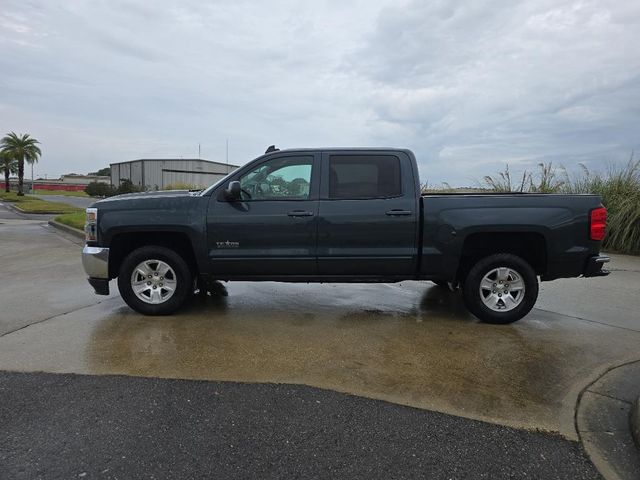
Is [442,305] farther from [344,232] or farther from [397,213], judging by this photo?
[344,232]

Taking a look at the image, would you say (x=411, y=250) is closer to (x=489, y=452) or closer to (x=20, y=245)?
(x=489, y=452)

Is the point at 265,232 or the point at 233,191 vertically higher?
the point at 233,191

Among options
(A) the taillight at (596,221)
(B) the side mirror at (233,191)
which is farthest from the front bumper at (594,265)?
(B) the side mirror at (233,191)

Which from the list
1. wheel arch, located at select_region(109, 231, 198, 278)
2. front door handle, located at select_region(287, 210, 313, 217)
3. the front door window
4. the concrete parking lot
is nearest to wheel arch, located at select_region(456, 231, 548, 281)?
the concrete parking lot

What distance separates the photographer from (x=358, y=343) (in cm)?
480

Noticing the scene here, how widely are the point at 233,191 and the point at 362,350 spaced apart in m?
2.17

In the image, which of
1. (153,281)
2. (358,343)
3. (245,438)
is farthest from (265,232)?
(245,438)

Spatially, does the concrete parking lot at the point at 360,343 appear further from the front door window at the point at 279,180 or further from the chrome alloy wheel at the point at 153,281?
the front door window at the point at 279,180

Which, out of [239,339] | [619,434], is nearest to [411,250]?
[239,339]

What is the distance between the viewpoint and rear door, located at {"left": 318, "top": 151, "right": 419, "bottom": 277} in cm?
538

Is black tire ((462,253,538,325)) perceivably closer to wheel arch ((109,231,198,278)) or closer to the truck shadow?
the truck shadow

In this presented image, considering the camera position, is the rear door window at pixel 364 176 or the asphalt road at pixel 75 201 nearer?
the rear door window at pixel 364 176

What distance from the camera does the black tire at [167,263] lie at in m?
5.53

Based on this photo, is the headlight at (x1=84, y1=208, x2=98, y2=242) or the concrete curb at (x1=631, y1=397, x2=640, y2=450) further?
the headlight at (x1=84, y1=208, x2=98, y2=242)
